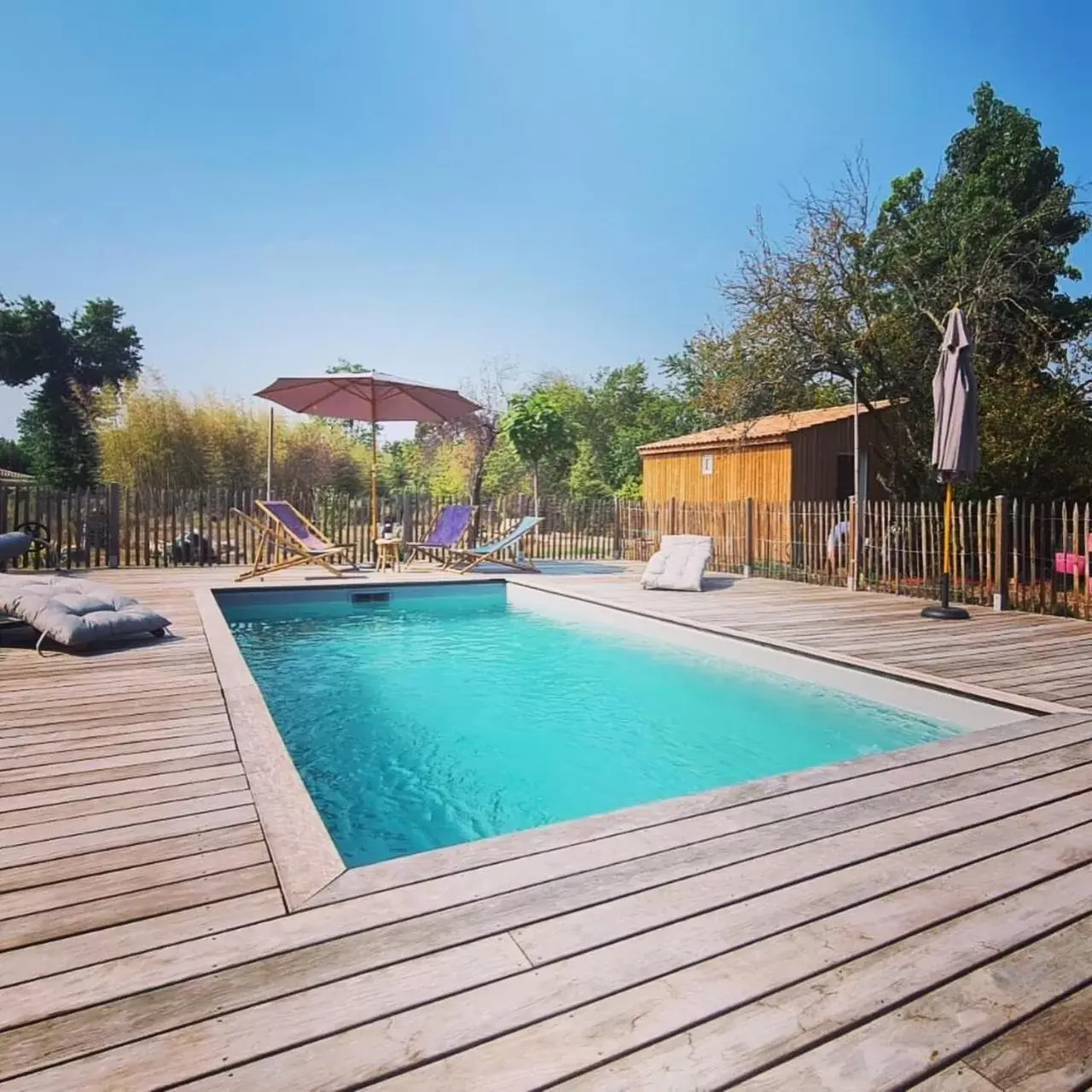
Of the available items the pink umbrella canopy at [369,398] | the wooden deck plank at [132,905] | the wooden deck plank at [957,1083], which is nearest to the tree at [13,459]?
the pink umbrella canopy at [369,398]

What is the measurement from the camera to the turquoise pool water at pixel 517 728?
3.27m

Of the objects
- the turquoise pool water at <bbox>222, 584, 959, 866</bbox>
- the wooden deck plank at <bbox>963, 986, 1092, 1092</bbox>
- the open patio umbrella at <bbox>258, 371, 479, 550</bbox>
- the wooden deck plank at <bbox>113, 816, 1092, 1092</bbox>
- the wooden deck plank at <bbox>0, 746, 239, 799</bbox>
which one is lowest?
the turquoise pool water at <bbox>222, 584, 959, 866</bbox>

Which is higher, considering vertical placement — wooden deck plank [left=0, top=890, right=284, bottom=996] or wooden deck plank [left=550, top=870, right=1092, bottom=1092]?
wooden deck plank [left=0, top=890, right=284, bottom=996]

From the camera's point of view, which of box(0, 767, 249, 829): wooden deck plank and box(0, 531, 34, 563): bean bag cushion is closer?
box(0, 767, 249, 829): wooden deck plank

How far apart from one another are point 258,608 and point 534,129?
8.63 meters

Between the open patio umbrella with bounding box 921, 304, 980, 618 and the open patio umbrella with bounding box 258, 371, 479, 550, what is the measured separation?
19.8 ft

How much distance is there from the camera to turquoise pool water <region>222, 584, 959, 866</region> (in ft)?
10.7

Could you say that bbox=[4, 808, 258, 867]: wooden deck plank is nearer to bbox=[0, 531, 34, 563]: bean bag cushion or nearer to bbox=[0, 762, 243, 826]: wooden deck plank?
bbox=[0, 762, 243, 826]: wooden deck plank

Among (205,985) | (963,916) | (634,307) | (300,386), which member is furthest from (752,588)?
(634,307)

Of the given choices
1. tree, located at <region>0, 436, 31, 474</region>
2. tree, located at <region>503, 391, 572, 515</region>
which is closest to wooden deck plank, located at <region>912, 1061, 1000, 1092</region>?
tree, located at <region>503, 391, 572, 515</region>

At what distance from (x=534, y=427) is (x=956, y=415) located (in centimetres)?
1359

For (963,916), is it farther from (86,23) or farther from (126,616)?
(86,23)

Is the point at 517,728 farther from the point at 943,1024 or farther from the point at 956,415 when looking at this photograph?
the point at 956,415

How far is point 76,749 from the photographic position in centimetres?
272
